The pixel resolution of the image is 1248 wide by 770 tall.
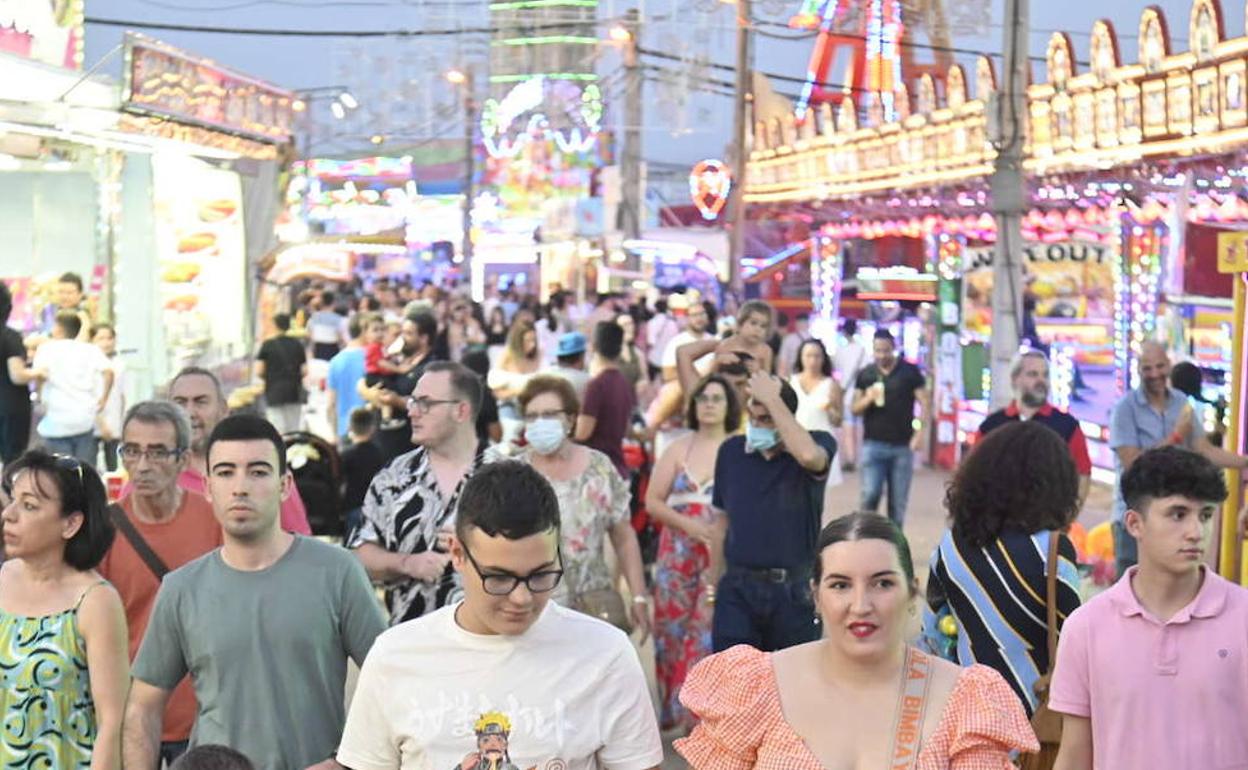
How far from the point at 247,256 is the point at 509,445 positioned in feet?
48.6

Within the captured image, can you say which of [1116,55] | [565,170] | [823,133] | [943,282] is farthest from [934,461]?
[565,170]

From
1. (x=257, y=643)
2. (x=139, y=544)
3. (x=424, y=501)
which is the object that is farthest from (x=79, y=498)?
(x=424, y=501)

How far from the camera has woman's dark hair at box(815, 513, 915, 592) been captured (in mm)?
3617

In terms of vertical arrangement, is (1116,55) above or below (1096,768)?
above

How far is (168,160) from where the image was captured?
20.1 m

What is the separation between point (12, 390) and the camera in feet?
44.1

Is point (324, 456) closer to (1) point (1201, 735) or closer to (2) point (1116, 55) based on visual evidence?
(1) point (1201, 735)

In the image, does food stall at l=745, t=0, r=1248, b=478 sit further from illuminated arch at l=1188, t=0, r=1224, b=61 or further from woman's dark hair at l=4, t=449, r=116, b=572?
woman's dark hair at l=4, t=449, r=116, b=572

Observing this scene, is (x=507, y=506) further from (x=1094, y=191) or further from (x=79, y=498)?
(x=1094, y=191)

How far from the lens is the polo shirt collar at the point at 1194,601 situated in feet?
15.2

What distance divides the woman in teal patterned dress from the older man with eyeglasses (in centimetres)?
50

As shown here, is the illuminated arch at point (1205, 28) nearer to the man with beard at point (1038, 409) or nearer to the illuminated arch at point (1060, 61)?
the illuminated arch at point (1060, 61)

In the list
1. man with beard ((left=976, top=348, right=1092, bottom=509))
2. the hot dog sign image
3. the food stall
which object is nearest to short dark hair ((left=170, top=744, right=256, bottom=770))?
man with beard ((left=976, top=348, right=1092, bottom=509))

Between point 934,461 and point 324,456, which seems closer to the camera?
point 324,456
